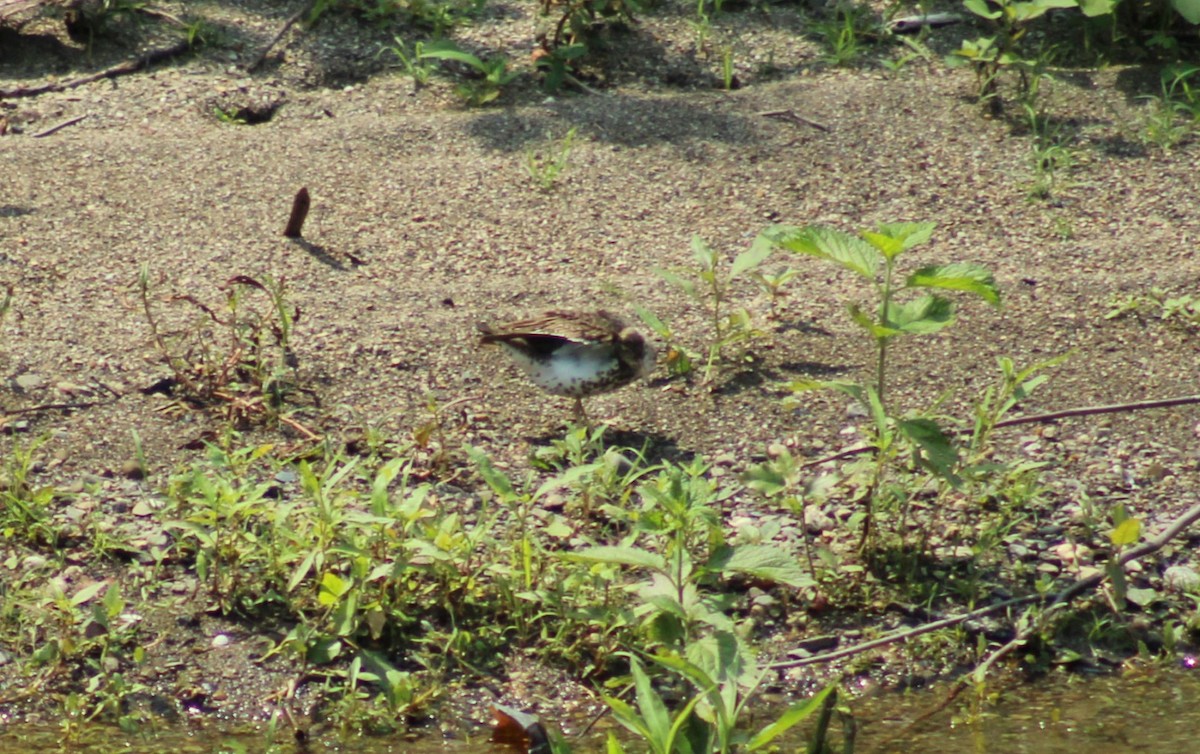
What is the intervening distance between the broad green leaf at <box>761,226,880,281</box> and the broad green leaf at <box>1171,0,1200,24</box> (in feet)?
14.0

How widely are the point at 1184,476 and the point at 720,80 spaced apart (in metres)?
3.79

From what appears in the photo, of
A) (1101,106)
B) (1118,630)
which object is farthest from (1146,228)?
(1118,630)

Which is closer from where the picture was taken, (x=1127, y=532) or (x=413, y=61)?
(x=1127, y=532)

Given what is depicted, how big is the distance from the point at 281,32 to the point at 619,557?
5.40 metres

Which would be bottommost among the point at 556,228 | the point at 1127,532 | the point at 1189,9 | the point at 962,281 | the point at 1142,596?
the point at 1142,596

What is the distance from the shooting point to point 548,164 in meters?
7.23

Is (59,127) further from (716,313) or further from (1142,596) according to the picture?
(1142,596)

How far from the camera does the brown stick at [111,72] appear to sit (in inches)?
309

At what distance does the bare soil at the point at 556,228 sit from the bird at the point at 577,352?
0.21 meters

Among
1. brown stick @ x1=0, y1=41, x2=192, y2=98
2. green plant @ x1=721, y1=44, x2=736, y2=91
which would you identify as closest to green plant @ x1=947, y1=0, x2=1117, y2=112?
green plant @ x1=721, y1=44, x2=736, y2=91

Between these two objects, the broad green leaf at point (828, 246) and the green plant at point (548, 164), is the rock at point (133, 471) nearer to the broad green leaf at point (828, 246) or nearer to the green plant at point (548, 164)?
the broad green leaf at point (828, 246)

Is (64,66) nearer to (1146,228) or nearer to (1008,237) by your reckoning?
(1008,237)

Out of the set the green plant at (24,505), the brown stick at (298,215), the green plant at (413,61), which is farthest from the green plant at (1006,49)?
the green plant at (24,505)

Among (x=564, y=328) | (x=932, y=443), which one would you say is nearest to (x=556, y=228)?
(x=564, y=328)
